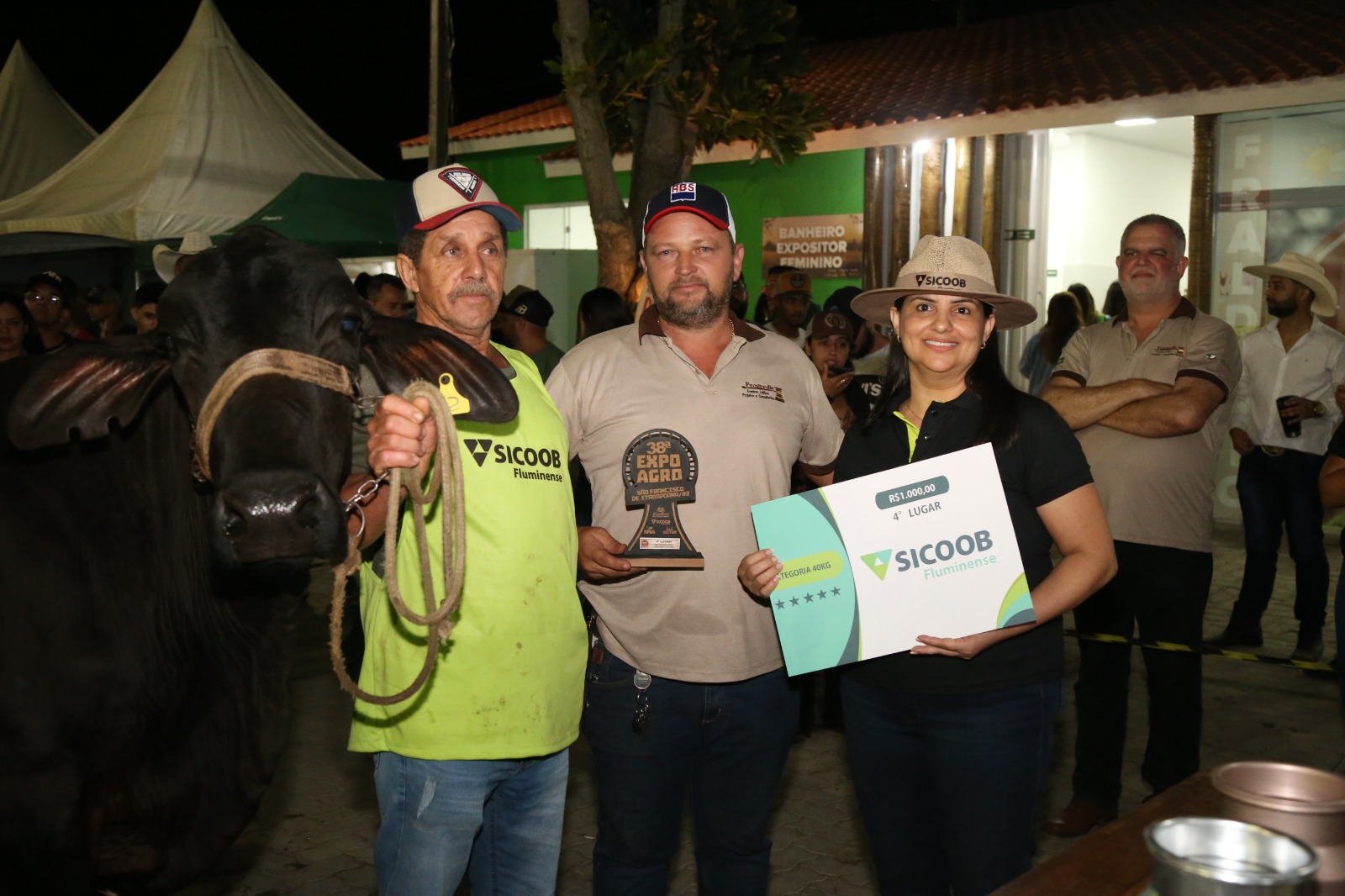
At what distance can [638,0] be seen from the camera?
9.94 meters

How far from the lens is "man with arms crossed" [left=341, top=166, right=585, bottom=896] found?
2750 millimetres

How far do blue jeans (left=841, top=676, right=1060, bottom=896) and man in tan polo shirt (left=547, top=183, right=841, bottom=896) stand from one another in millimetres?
390

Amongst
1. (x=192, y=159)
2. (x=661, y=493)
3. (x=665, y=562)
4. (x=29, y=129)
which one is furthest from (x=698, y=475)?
(x=29, y=129)

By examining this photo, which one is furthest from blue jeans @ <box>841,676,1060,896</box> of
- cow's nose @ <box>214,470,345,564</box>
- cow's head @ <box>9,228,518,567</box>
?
cow's nose @ <box>214,470,345,564</box>

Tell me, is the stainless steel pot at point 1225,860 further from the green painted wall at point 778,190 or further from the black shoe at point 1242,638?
the green painted wall at point 778,190

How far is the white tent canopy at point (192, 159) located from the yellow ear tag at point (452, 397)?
13.8 meters

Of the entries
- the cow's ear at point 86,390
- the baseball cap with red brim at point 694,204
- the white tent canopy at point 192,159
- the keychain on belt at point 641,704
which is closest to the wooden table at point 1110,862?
the keychain on belt at point 641,704

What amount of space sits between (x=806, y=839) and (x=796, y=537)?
2.47 m

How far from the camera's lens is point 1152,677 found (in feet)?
16.0

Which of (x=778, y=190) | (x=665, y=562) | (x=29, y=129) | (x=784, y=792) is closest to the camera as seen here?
(x=665, y=562)

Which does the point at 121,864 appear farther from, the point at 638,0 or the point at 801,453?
the point at 638,0

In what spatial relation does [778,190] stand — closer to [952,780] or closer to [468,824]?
[952,780]

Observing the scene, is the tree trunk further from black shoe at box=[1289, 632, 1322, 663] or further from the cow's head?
the cow's head

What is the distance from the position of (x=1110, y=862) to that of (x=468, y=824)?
59.6 inches
